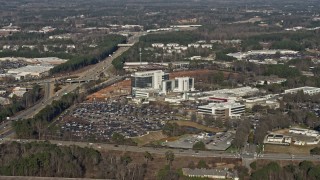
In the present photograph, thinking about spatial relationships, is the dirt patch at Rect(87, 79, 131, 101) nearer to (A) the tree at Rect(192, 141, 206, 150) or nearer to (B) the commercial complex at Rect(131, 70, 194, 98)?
(B) the commercial complex at Rect(131, 70, 194, 98)

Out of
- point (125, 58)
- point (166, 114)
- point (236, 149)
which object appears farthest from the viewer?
point (125, 58)

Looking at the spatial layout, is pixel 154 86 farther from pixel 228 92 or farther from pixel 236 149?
pixel 236 149

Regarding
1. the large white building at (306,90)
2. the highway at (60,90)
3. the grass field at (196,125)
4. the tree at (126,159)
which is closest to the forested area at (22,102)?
the highway at (60,90)

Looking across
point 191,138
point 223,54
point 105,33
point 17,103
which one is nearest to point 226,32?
point 105,33

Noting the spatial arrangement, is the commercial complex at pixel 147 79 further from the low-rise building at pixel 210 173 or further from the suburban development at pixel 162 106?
the low-rise building at pixel 210 173

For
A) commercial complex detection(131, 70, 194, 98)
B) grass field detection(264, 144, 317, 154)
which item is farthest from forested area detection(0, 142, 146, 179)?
commercial complex detection(131, 70, 194, 98)

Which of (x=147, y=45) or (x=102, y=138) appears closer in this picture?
Answer: (x=102, y=138)

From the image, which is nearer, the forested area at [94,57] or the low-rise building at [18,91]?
the low-rise building at [18,91]
